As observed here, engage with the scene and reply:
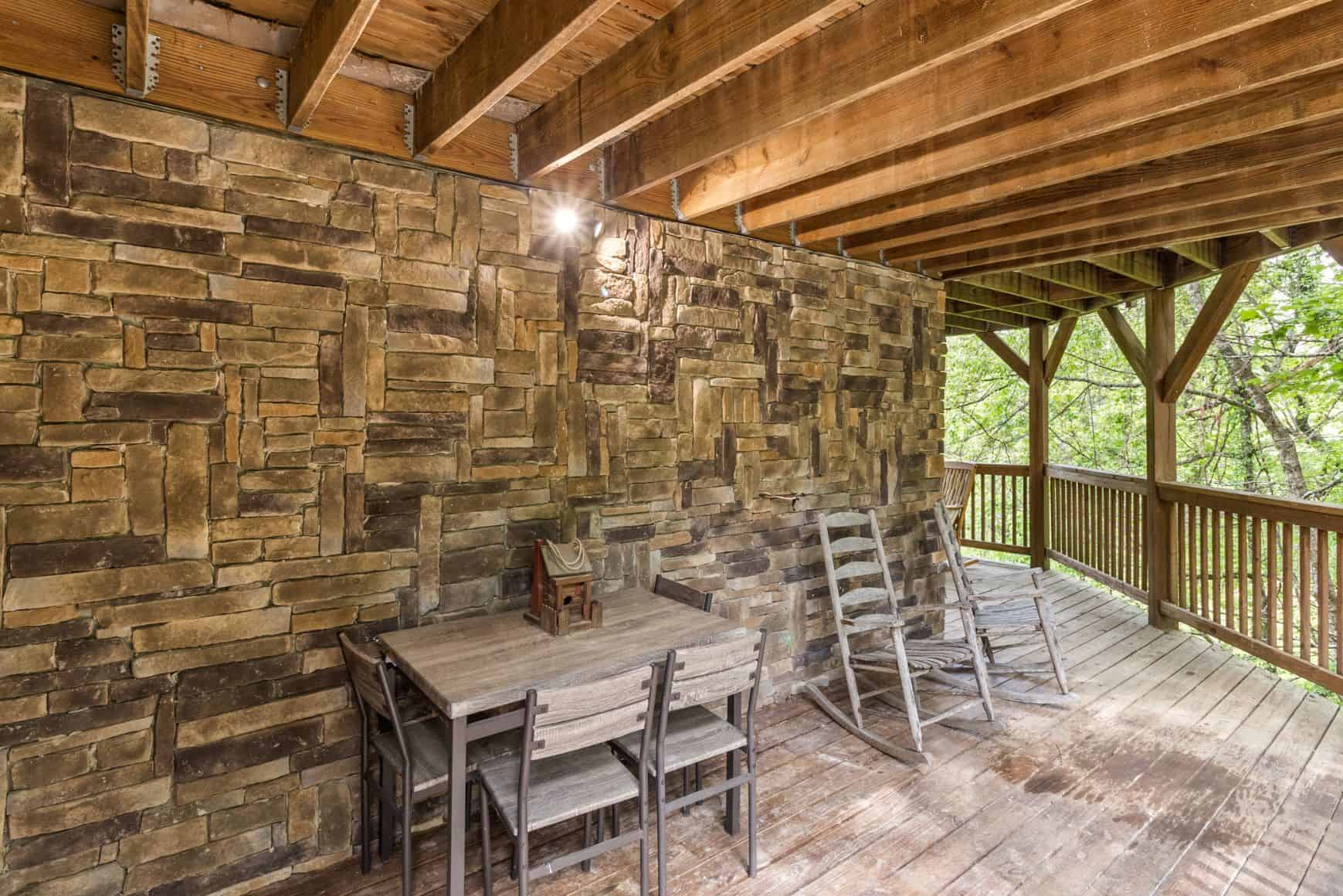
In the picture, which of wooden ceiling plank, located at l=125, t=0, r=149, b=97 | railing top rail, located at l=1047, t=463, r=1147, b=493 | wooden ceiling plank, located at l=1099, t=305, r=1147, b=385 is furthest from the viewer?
railing top rail, located at l=1047, t=463, r=1147, b=493

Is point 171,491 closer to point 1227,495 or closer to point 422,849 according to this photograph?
point 422,849

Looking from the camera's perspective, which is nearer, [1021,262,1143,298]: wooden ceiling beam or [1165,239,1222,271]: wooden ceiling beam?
[1165,239,1222,271]: wooden ceiling beam

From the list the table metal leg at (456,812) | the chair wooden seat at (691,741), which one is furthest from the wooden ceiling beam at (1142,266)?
the table metal leg at (456,812)

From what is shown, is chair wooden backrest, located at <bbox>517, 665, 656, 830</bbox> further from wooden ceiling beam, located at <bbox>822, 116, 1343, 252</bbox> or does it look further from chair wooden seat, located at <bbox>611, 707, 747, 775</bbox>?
wooden ceiling beam, located at <bbox>822, 116, 1343, 252</bbox>

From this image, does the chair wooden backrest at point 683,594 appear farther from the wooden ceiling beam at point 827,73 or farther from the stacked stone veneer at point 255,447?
the wooden ceiling beam at point 827,73

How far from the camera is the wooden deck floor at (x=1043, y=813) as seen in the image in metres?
2.05

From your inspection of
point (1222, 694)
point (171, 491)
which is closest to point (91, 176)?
point (171, 491)

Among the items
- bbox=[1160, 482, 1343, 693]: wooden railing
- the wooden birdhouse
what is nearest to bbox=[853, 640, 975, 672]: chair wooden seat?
the wooden birdhouse

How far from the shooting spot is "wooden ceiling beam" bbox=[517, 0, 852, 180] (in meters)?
1.52

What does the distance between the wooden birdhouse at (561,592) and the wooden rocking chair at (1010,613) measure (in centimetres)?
191

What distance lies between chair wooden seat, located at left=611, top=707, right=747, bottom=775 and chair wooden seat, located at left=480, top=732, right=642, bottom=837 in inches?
4.1

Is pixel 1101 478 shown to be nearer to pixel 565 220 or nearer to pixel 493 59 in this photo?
pixel 565 220

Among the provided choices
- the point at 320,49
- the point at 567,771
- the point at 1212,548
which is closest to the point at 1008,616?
the point at 1212,548

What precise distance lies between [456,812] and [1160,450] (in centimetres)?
495
